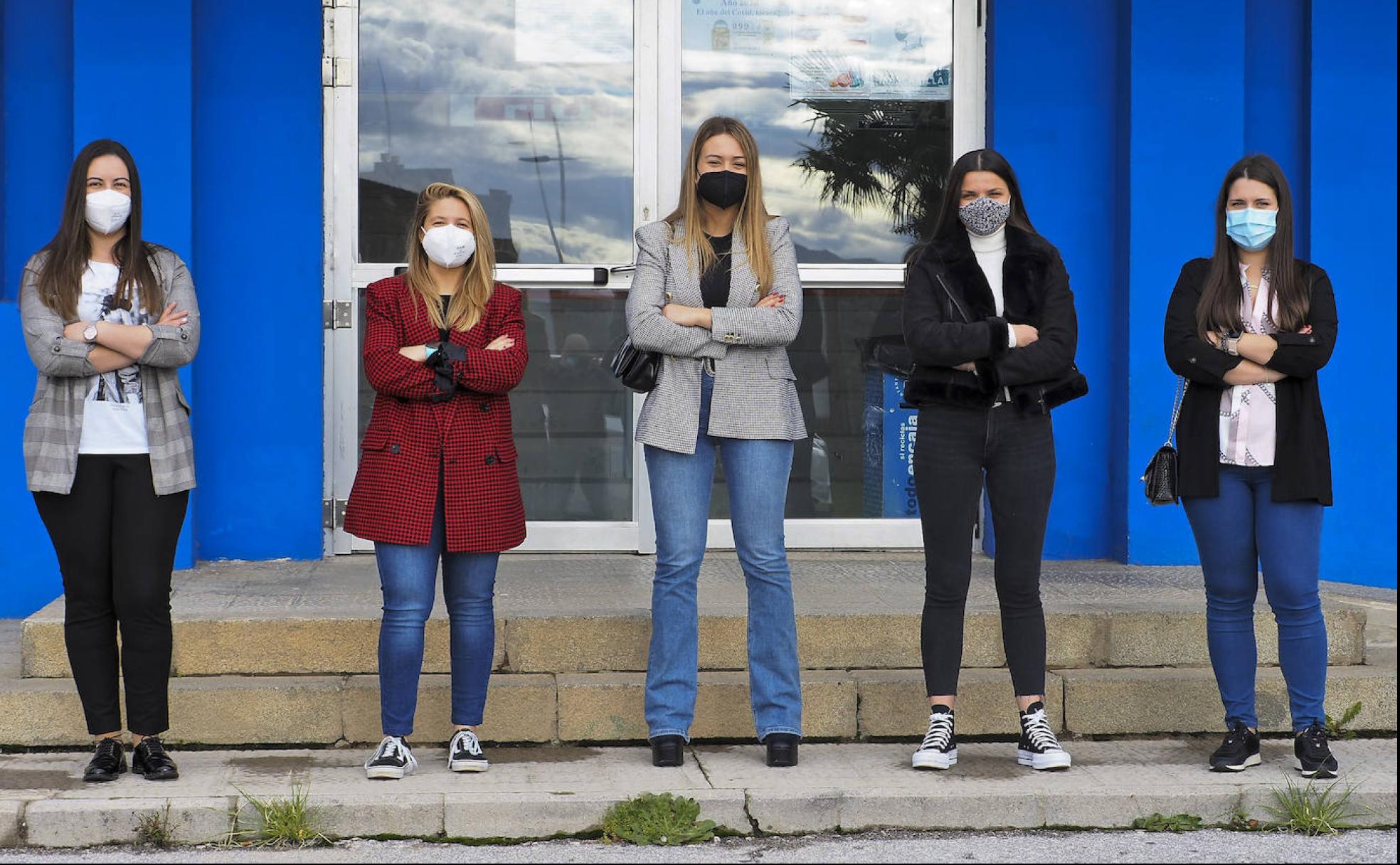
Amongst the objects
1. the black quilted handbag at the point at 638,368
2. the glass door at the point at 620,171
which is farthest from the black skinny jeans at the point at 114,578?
the glass door at the point at 620,171

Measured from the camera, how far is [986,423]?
480 cm

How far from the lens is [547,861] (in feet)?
13.7

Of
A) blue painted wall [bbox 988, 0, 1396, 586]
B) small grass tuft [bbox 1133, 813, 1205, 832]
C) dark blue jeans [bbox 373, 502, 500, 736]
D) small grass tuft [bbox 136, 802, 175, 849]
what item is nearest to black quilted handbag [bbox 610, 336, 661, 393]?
dark blue jeans [bbox 373, 502, 500, 736]

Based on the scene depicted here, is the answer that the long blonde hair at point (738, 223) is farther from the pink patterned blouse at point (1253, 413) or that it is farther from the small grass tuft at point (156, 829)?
the small grass tuft at point (156, 829)

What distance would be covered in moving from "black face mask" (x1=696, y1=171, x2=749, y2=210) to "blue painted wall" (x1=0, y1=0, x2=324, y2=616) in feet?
8.49

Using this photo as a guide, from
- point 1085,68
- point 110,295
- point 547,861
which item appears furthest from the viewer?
point 1085,68

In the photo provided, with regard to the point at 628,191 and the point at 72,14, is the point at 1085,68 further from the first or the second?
the point at 72,14

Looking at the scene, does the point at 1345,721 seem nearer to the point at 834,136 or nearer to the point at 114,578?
the point at 834,136

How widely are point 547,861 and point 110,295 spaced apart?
2.26 metres

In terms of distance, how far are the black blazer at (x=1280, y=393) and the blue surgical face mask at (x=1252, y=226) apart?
0.50 ft

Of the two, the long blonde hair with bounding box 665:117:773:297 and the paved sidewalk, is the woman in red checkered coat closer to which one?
the paved sidewalk

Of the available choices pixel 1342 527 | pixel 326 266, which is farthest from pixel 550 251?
pixel 1342 527

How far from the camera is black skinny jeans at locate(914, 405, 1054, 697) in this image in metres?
4.79

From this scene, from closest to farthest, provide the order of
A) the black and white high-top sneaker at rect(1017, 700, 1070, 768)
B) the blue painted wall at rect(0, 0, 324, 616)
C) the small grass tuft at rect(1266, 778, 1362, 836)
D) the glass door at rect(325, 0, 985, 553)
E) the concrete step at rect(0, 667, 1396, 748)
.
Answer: the small grass tuft at rect(1266, 778, 1362, 836) < the black and white high-top sneaker at rect(1017, 700, 1070, 768) < the concrete step at rect(0, 667, 1396, 748) < the blue painted wall at rect(0, 0, 324, 616) < the glass door at rect(325, 0, 985, 553)
